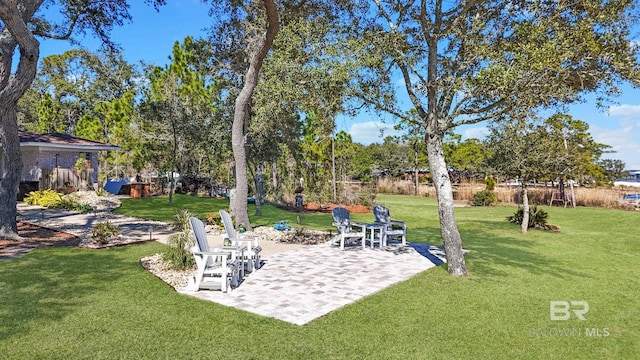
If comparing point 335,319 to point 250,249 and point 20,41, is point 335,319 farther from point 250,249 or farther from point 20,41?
point 20,41

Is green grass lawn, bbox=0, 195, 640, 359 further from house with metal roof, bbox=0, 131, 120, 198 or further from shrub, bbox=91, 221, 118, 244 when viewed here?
house with metal roof, bbox=0, 131, 120, 198

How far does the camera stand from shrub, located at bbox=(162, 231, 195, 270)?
7023mm

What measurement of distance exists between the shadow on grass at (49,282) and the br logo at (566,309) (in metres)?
6.05

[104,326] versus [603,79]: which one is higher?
[603,79]

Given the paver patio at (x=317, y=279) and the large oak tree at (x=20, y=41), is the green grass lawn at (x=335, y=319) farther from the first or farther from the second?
the large oak tree at (x=20, y=41)

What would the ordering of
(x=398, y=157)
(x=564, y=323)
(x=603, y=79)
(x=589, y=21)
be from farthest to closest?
(x=398, y=157)
(x=603, y=79)
(x=589, y=21)
(x=564, y=323)

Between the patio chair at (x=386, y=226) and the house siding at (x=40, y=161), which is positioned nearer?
the patio chair at (x=386, y=226)

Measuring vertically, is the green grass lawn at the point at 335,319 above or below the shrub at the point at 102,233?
below

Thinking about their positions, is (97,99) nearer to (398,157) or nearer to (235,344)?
(398,157)

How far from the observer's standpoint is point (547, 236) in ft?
41.2

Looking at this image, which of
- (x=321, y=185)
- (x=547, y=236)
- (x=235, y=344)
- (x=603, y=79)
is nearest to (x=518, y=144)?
(x=547, y=236)

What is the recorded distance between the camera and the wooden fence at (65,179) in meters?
19.2

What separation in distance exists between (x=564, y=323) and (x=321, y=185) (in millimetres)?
16829

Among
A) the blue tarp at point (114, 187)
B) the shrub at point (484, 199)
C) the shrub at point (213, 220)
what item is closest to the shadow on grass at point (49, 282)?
the shrub at point (213, 220)
